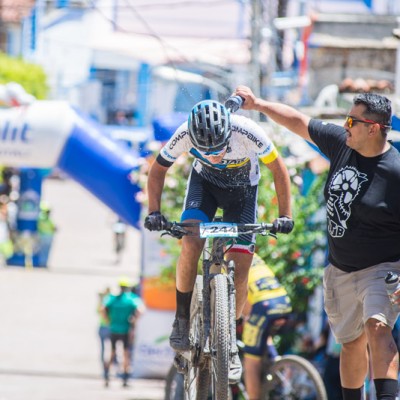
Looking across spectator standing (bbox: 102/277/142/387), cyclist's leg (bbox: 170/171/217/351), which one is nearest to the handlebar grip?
cyclist's leg (bbox: 170/171/217/351)

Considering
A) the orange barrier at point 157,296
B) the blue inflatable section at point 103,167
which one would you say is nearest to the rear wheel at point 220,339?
the blue inflatable section at point 103,167

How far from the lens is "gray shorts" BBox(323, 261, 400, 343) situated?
5.79 metres

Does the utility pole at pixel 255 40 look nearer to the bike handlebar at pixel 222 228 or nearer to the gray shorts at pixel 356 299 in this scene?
the bike handlebar at pixel 222 228

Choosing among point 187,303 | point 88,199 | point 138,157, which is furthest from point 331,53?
point 88,199

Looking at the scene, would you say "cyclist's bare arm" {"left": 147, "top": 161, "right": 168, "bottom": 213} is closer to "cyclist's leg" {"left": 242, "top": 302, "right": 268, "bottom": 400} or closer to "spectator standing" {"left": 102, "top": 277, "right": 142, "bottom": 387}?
"cyclist's leg" {"left": 242, "top": 302, "right": 268, "bottom": 400}

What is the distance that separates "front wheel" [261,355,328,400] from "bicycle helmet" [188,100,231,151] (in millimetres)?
3034

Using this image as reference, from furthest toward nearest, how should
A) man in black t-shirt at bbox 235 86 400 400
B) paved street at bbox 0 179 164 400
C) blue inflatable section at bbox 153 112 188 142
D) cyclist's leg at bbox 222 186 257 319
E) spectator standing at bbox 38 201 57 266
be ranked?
1. spectator standing at bbox 38 201 57 266
2. paved street at bbox 0 179 164 400
3. blue inflatable section at bbox 153 112 188 142
4. cyclist's leg at bbox 222 186 257 319
5. man in black t-shirt at bbox 235 86 400 400

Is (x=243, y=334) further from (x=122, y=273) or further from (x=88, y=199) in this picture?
(x=88, y=199)

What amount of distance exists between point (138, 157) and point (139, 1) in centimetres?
1591

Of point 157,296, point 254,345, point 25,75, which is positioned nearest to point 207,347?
point 254,345

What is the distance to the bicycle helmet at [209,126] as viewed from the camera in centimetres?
593

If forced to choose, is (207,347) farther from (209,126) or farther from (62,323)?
(62,323)

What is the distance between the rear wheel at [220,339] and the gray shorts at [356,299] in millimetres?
647

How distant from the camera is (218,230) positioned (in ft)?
19.9
